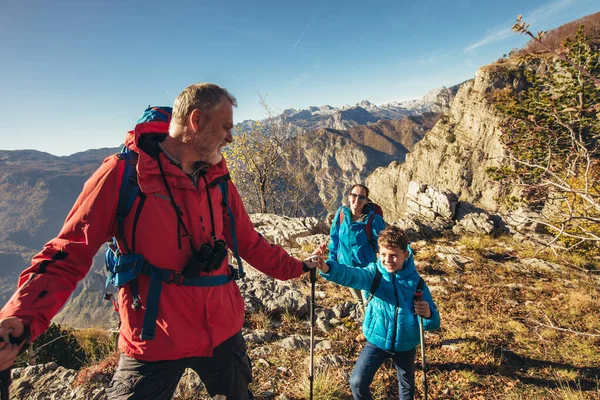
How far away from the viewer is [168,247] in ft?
6.99

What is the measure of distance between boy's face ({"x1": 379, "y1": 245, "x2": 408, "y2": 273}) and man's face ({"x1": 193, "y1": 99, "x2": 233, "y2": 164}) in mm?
2426

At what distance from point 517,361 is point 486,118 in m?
63.3

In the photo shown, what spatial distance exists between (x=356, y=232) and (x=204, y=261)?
364cm

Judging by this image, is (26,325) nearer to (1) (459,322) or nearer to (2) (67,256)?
(2) (67,256)

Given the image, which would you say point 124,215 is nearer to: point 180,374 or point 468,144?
point 180,374

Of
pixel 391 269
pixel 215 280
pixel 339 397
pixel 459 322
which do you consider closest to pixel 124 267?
pixel 215 280

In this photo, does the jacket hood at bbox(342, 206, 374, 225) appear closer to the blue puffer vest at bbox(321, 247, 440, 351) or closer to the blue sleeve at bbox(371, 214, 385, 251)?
the blue sleeve at bbox(371, 214, 385, 251)

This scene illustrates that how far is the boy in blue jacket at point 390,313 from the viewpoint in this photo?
3.40m

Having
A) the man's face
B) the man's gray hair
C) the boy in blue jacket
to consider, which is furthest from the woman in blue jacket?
the man's gray hair

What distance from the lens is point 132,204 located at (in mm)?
2039

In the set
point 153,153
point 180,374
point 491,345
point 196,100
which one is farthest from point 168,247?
point 491,345

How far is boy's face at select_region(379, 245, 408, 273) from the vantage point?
3596 mm

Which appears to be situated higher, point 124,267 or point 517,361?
point 124,267

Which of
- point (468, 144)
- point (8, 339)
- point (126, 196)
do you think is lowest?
point (8, 339)
